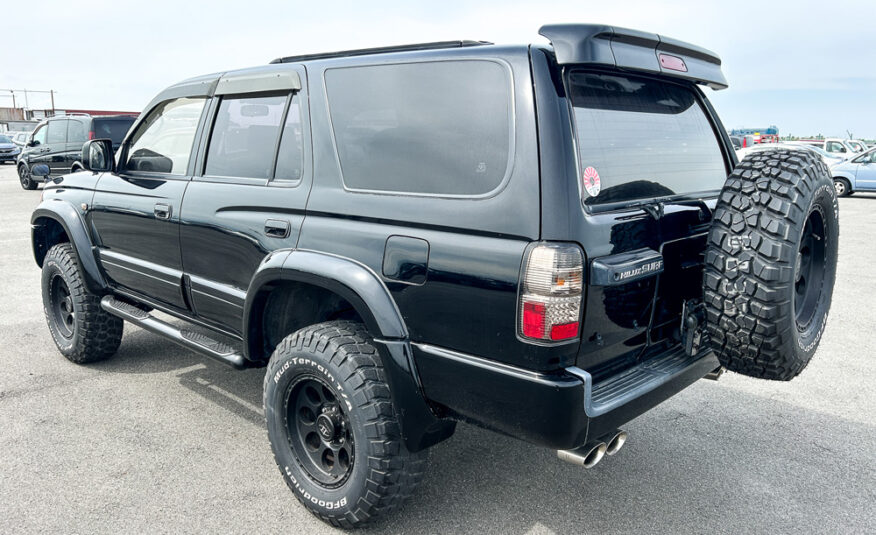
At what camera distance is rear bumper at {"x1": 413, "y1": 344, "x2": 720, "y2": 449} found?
7.16 feet

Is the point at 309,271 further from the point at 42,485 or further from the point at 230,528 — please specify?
the point at 42,485

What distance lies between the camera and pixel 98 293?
14.4 ft

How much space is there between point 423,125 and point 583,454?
1.34 meters

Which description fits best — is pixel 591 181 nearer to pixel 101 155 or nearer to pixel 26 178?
pixel 101 155

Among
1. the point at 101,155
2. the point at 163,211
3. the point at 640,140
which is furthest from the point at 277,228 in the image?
the point at 101,155

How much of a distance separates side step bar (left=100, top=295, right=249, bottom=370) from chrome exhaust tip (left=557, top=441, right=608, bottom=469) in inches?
67.0

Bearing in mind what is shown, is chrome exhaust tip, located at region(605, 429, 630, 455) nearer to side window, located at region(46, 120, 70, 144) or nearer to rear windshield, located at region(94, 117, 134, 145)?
rear windshield, located at region(94, 117, 134, 145)

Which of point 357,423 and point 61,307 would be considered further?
point 61,307

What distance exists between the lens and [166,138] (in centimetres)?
388

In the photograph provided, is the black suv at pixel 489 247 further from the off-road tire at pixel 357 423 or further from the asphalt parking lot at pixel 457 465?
the asphalt parking lot at pixel 457 465

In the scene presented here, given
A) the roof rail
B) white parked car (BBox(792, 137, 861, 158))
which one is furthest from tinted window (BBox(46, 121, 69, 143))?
white parked car (BBox(792, 137, 861, 158))

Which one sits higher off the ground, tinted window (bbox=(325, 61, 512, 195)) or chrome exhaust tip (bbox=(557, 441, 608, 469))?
tinted window (bbox=(325, 61, 512, 195))

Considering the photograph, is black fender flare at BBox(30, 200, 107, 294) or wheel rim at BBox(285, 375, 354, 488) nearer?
wheel rim at BBox(285, 375, 354, 488)

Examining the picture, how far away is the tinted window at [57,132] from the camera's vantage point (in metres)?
16.8
